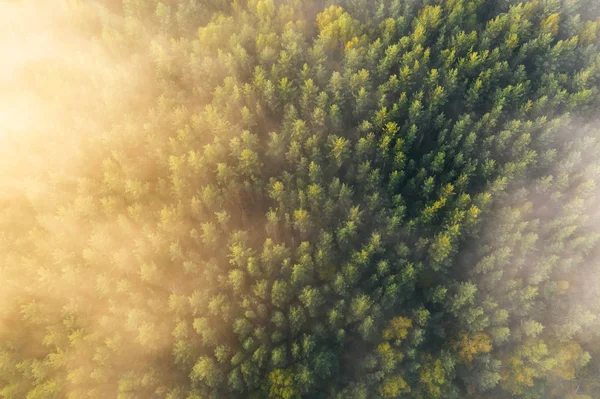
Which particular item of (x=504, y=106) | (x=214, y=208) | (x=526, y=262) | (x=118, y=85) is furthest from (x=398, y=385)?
(x=118, y=85)

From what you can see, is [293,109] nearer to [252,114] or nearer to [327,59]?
[252,114]

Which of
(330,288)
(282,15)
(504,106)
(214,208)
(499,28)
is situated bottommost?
(330,288)

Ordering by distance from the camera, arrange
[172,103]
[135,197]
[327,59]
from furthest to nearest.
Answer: [327,59] < [172,103] < [135,197]

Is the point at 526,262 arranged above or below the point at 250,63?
below

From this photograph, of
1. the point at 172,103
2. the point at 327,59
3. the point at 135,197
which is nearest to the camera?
the point at 135,197

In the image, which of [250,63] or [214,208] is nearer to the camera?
[214,208]

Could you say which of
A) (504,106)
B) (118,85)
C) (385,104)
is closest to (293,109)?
(385,104)
